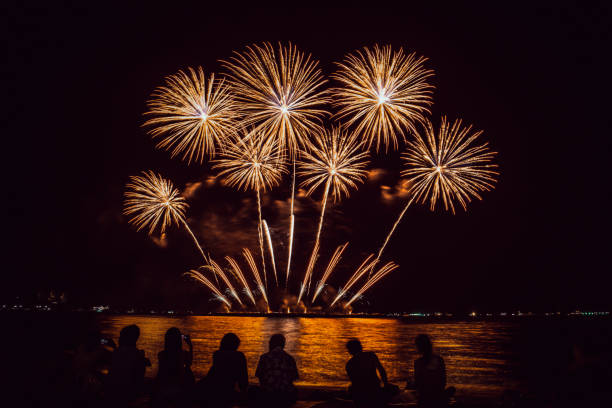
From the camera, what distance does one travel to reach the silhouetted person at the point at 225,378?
8.04m

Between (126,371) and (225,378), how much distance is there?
5.89ft

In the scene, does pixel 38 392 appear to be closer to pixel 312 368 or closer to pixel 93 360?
pixel 93 360

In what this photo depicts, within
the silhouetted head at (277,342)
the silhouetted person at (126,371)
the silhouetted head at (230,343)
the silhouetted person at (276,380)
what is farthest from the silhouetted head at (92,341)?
the silhouetted head at (277,342)

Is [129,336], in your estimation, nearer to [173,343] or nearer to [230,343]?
[173,343]

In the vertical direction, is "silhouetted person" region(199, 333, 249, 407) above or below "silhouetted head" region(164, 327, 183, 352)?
below

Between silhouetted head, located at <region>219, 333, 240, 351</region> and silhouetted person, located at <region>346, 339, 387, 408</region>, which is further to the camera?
silhouetted person, located at <region>346, 339, 387, 408</region>

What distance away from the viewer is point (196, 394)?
7973mm

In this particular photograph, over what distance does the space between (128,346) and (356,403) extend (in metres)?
4.35

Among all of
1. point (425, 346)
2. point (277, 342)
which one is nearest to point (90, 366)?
point (277, 342)

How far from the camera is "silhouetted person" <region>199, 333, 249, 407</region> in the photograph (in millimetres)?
8039

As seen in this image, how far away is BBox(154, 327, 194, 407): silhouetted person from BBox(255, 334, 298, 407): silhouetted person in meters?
1.31

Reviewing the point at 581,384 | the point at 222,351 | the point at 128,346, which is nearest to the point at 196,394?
the point at 222,351

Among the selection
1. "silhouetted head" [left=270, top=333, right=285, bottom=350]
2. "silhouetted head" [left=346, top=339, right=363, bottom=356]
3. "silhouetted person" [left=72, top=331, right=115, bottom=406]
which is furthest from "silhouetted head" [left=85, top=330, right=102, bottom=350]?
"silhouetted head" [left=346, top=339, right=363, bottom=356]

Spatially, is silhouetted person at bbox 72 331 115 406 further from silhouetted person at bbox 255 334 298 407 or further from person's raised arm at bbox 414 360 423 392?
person's raised arm at bbox 414 360 423 392
